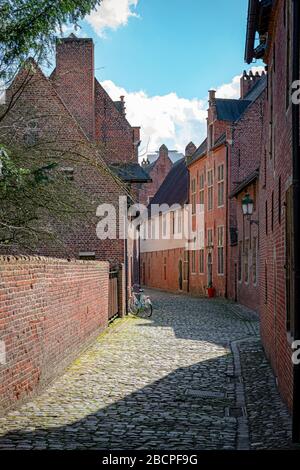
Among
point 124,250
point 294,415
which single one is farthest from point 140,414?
point 124,250

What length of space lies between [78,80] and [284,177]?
19.3m

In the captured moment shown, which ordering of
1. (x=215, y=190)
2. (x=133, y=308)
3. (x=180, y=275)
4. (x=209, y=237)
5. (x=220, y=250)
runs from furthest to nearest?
1. (x=180, y=275)
2. (x=209, y=237)
3. (x=215, y=190)
4. (x=220, y=250)
5. (x=133, y=308)

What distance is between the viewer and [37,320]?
31.2ft

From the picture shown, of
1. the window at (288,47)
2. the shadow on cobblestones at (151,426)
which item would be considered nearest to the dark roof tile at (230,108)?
the window at (288,47)

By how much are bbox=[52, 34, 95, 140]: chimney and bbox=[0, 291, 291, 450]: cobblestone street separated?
515 inches

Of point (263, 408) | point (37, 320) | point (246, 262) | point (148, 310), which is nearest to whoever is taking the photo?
Result: point (263, 408)

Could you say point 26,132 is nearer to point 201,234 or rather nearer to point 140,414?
point 140,414

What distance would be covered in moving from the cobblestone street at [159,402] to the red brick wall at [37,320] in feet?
0.97

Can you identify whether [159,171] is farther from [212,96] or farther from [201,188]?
[212,96]

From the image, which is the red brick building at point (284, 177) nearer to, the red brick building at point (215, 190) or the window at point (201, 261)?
the red brick building at point (215, 190)

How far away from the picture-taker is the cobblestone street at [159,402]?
6934 mm

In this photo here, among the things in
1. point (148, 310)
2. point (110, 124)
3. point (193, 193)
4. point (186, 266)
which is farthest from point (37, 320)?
point (186, 266)

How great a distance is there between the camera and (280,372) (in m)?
9.50

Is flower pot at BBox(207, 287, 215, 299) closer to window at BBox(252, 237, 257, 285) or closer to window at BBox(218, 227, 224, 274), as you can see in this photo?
window at BBox(218, 227, 224, 274)
